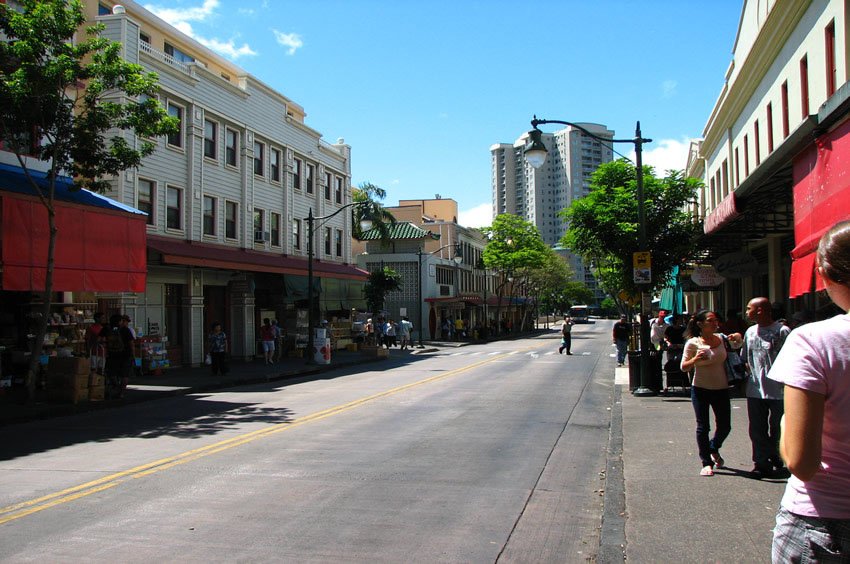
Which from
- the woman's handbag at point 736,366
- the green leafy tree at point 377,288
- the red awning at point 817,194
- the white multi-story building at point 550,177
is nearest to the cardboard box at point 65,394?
the woman's handbag at point 736,366

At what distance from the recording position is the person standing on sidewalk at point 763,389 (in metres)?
6.93

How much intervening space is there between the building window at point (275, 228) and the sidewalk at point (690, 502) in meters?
24.9

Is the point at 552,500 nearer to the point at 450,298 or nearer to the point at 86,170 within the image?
the point at 86,170

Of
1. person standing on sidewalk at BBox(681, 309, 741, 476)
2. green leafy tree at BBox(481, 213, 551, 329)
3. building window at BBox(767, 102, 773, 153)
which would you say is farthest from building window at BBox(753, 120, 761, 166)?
green leafy tree at BBox(481, 213, 551, 329)

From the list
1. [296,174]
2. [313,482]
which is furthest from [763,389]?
[296,174]

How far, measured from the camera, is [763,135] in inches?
768

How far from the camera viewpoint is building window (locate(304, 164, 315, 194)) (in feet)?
118

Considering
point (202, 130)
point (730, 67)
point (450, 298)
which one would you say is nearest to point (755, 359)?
point (730, 67)

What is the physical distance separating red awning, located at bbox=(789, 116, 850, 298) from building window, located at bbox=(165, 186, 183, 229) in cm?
2125

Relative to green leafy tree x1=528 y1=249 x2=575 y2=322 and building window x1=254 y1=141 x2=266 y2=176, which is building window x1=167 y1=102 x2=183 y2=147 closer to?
building window x1=254 y1=141 x2=266 y2=176

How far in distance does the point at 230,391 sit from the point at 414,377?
549cm

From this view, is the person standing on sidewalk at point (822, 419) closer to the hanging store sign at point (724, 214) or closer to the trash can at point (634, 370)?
the hanging store sign at point (724, 214)

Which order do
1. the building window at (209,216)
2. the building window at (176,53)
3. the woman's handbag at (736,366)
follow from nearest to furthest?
the woman's handbag at (736,366) → the building window at (209,216) → the building window at (176,53)

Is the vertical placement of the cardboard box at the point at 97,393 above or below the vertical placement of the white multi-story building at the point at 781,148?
below
